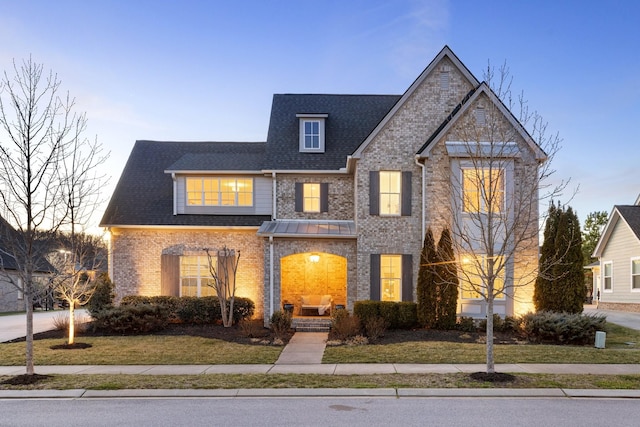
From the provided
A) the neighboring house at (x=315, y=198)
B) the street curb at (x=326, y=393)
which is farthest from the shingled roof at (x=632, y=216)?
the street curb at (x=326, y=393)

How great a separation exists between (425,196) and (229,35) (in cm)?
1156

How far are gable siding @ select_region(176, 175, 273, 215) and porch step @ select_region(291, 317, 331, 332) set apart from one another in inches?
204

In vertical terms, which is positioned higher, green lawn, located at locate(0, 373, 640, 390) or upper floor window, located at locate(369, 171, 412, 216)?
upper floor window, located at locate(369, 171, 412, 216)

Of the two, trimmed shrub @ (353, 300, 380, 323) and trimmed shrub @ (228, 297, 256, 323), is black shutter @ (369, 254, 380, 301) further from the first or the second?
trimmed shrub @ (228, 297, 256, 323)

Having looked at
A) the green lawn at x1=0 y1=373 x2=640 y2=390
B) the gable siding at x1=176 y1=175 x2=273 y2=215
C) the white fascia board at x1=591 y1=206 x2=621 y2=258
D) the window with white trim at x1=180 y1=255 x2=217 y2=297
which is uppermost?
the gable siding at x1=176 y1=175 x2=273 y2=215

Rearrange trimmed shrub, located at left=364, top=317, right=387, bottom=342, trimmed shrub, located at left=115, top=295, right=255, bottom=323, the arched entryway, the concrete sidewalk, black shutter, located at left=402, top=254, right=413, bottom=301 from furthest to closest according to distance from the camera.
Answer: the arched entryway → trimmed shrub, located at left=115, top=295, right=255, bottom=323 → black shutter, located at left=402, top=254, right=413, bottom=301 → trimmed shrub, located at left=364, top=317, right=387, bottom=342 → the concrete sidewalk

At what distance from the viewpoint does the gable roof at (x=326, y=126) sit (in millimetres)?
20328

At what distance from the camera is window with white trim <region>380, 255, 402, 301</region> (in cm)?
1747

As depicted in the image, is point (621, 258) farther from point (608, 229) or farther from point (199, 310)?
point (199, 310)

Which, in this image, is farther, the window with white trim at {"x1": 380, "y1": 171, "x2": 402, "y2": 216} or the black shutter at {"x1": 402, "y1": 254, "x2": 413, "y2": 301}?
the window with white trim at {"x1": 380, "y1": 171, "x2": 402, "y2": 216}

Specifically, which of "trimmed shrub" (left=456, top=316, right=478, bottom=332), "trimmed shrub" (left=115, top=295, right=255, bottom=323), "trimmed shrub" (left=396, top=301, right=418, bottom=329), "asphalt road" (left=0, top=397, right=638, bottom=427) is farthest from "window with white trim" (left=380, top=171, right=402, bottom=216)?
"asphalt road" (left=0, top=397, right=638, bottom=427)

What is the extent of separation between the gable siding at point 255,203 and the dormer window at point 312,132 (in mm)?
2293

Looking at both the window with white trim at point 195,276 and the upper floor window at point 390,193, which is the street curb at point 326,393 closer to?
the upper floor window at point 390,193

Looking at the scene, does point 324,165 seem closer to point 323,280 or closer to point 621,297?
point 323,280
